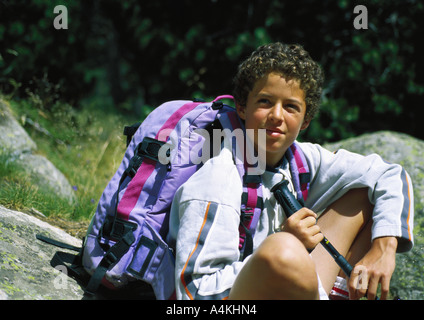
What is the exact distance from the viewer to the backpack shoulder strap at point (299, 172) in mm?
2721

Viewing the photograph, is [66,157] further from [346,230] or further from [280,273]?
[280,273]

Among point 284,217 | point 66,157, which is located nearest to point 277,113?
point 284,217

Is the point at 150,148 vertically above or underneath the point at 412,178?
above

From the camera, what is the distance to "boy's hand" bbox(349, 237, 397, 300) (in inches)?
95.5

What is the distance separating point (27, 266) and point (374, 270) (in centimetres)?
176

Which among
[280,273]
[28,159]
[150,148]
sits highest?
[150,148]

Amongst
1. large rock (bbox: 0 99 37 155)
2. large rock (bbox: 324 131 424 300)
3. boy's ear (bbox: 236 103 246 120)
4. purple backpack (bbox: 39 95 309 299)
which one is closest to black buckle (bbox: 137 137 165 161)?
purple backpack (bbox: 39 95 309 299)

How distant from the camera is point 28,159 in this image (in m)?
4.16

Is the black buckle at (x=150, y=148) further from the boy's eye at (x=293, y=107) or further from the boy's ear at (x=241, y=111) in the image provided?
Answer: the boy's eye at (x=293, y=107)

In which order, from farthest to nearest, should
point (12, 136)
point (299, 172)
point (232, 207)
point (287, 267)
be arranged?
1. point (12, 136)
2. point (299, 172)
3. point (232, 207)
4. point (287, 267)

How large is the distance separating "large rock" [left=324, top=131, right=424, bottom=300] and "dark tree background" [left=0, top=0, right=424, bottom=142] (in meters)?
1.03

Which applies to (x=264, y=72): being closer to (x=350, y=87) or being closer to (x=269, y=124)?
(x=269, y=124)

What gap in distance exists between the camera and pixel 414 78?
586cm
